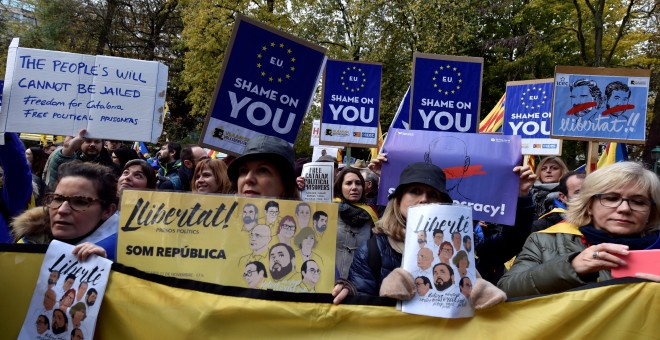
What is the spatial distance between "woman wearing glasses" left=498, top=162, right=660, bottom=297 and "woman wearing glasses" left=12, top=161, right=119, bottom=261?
5.57 ft

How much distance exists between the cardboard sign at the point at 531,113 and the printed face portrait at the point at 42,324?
21.4 ft

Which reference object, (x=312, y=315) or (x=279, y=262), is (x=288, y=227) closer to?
(x=279, y=262)

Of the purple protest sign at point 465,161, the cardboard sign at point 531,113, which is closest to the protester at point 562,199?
the purple protest sign at point 465,161

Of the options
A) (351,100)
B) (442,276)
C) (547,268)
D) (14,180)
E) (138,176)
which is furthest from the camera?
(351,100)

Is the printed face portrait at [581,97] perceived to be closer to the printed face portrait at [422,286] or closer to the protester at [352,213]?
the protester at [352,213]

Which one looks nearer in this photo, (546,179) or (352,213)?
(352,213)

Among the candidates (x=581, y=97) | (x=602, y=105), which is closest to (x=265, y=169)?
(x=581, y=97)

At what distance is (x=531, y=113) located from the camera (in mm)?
7852

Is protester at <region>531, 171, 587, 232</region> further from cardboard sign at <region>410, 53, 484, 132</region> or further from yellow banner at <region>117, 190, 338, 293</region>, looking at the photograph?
yellow banner at <region>117, 190, 338, 293</region>

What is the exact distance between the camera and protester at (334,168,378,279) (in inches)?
173

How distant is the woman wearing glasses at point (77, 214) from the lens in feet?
7.96

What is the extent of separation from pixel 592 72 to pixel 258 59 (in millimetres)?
3214

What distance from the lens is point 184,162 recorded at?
21.4 feet

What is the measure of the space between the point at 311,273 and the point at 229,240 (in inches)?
13.2
